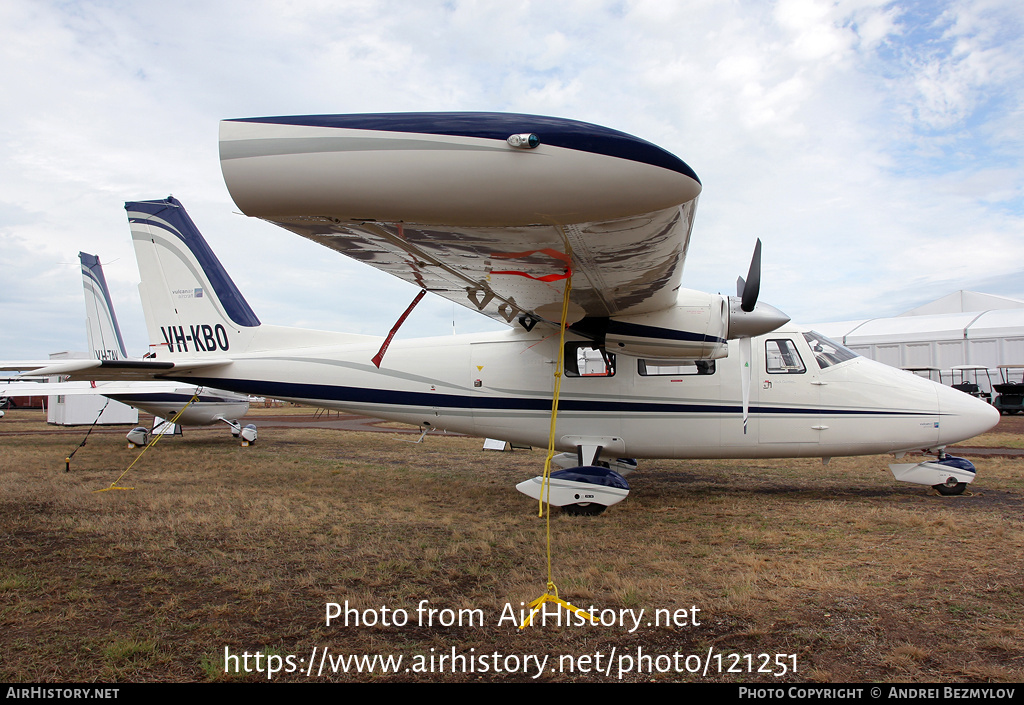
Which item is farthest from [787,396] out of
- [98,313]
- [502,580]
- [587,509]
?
[98,313]

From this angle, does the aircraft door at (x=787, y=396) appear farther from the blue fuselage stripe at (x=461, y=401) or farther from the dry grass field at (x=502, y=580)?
the dry grass field at (x=502, y=580)

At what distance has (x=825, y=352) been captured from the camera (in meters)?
7.85

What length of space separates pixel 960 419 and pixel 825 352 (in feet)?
6.22

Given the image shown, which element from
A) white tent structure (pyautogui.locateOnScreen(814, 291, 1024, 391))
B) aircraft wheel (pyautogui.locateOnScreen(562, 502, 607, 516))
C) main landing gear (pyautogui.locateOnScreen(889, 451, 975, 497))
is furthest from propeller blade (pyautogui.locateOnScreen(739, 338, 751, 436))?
white tent structure (pyautogui.locateOnScreen(814, 291, 1024, 391))

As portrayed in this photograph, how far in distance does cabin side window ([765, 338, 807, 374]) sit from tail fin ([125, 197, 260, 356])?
827 centimetres

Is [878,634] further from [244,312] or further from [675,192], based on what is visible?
[244,312]

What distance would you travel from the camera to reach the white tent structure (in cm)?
3369

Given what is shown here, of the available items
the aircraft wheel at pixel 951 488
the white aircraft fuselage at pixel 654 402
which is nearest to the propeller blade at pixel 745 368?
the white aircraft fuselage at pixel 654 402

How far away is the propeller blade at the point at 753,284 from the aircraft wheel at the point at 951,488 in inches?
161

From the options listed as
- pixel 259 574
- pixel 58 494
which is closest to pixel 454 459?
pixel 58 494

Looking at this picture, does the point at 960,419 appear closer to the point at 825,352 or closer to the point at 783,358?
the point at 825,352

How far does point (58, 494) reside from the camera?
26.7ft

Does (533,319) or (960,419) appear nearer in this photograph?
(960,419)

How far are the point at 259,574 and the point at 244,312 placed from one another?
19.9 feet
